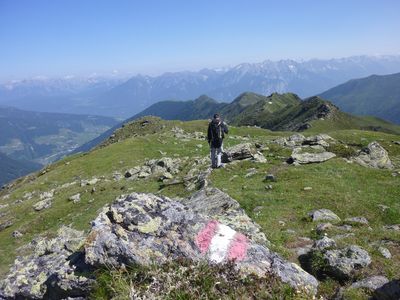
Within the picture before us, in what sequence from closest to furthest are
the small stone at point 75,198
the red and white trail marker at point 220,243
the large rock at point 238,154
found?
1. the red and white trail marker at point 220,243
2. the large rock at point 238,154
3. the small stone at point 75,198

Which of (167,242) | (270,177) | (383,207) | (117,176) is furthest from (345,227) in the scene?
(117,176)

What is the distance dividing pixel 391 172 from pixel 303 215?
14.4 m

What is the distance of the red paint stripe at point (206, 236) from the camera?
40.3 feet

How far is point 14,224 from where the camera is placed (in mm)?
42125

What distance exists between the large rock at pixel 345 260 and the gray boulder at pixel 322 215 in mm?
6473

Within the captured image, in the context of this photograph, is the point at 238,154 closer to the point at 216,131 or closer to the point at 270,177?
the point at 216,131

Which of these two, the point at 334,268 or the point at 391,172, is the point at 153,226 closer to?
the point at 334,268

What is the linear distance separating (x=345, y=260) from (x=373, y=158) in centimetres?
2780

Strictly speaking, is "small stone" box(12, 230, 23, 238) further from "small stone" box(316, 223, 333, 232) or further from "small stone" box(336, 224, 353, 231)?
"small stone" box(336, 224, 353, 231)

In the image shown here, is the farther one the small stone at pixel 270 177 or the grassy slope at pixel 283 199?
the small stone at pixel 270 177

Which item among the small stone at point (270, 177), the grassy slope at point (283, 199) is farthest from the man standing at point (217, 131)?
the small stone at point (270, 177)

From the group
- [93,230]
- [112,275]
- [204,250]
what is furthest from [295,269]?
[93,230]

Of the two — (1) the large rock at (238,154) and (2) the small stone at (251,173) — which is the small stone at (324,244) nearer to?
(2) the small stone at (251,173)

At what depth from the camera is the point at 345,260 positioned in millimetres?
13812
